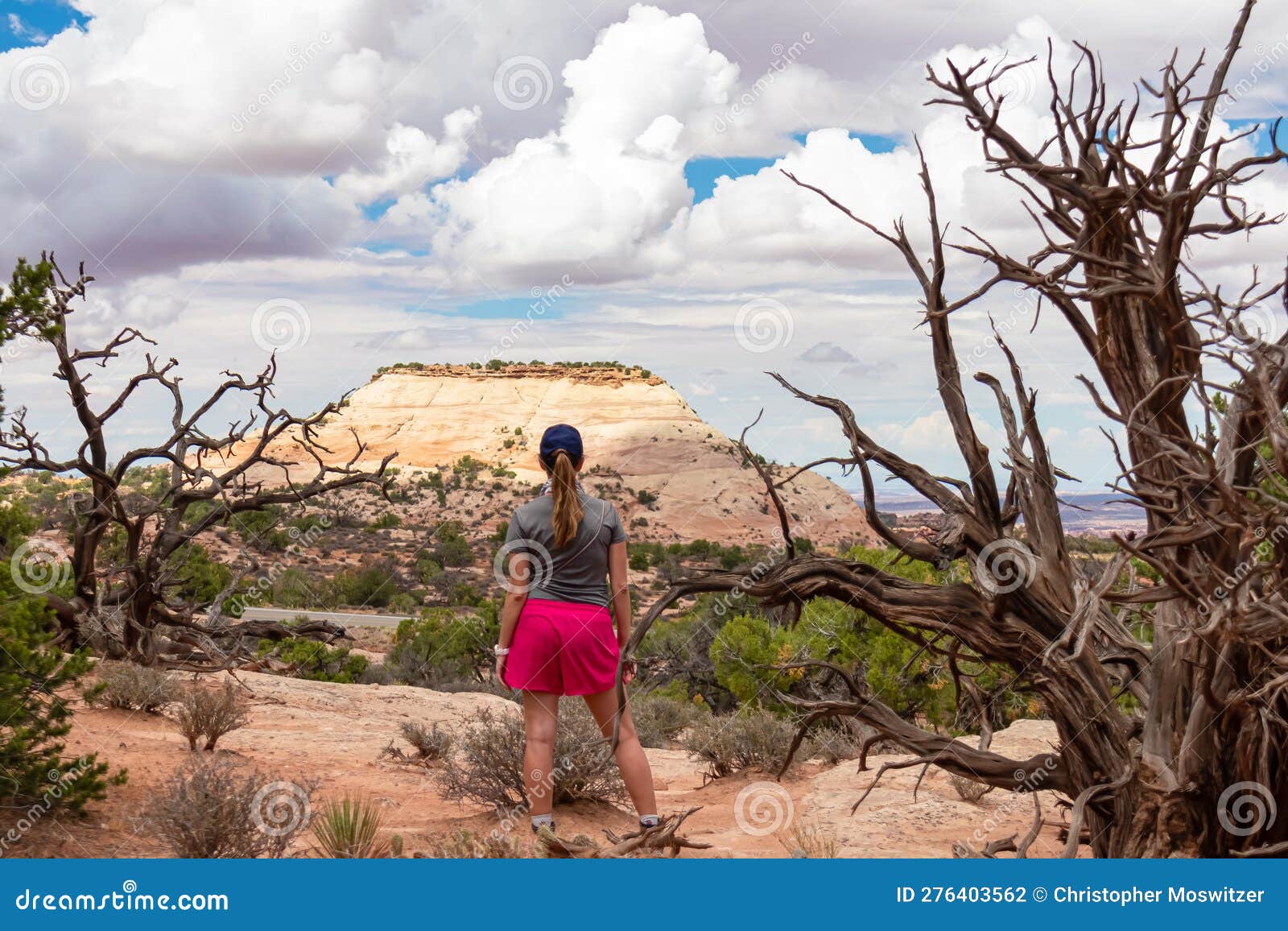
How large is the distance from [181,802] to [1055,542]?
4185 millimetres

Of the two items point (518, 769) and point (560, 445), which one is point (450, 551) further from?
point (560, 445)

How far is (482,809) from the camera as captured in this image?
7.19 m

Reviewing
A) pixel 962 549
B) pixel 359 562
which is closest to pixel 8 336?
pixel 962 549

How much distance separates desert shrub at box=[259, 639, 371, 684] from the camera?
17766 millimetres

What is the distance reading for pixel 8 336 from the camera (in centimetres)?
620

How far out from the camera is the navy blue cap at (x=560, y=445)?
4977mm

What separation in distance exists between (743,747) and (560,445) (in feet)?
20.7

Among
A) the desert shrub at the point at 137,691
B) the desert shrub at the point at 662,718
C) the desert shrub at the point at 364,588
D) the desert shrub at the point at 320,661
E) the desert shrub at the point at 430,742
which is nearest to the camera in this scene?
the desert shrub at the point at 430,742

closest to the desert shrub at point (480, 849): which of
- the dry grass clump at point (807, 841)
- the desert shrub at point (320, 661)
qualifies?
the dry grass clump at point (807, 841)

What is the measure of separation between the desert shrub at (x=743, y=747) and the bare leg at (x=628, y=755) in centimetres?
556

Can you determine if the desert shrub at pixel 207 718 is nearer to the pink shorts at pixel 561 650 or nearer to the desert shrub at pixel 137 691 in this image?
the desert shrub at pixel 137 691

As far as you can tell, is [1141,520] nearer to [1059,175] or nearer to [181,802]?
[1059,175]

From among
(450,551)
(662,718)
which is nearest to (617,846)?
(662,718)

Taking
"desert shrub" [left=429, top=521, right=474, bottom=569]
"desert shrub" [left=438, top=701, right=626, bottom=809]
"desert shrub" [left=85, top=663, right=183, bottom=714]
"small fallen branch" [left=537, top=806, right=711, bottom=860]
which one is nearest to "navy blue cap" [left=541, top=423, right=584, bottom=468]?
"small fallen branch" [left=537, top=806, right=711, bottom=860]
